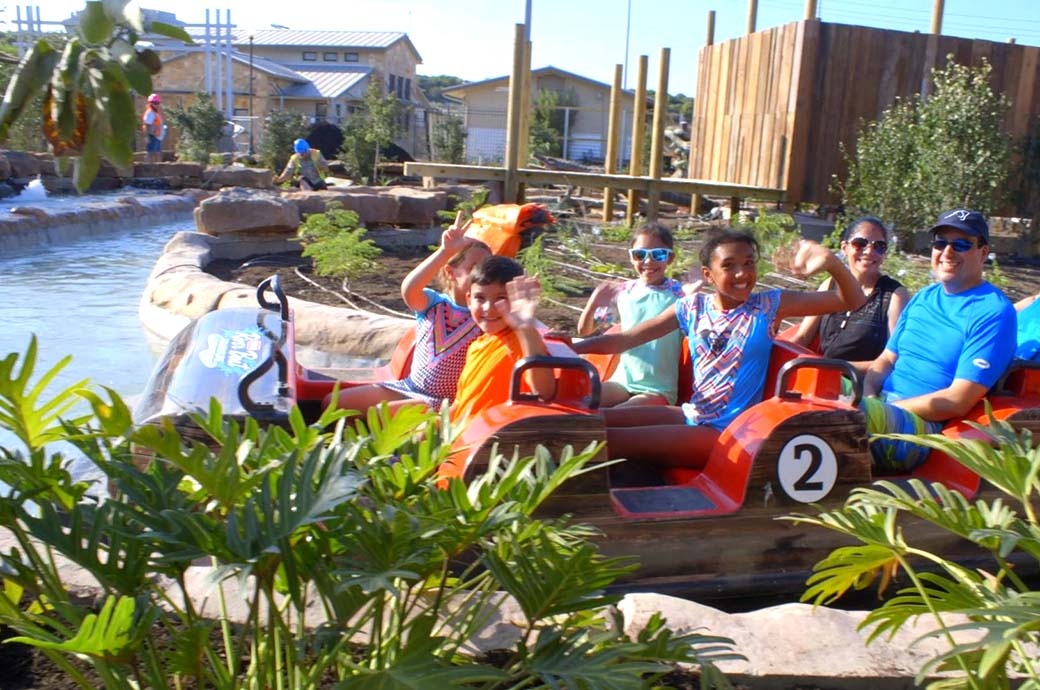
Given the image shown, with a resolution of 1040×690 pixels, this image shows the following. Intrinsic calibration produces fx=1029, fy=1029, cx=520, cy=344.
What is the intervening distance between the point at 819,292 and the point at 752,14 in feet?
32.2

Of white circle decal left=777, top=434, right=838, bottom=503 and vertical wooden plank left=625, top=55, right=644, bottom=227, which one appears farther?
vertical wooden plank left=625, top=55, right=644, bottom=227

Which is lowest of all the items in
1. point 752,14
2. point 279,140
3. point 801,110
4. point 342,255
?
point 342,255

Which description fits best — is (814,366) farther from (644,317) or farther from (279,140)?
(279,140)

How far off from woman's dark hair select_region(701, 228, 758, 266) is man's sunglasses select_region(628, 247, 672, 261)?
59 centimetres

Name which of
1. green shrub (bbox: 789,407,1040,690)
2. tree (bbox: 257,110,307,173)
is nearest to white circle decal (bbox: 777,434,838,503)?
green shrub (bbox: 789,407,1040,690)

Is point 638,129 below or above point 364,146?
above

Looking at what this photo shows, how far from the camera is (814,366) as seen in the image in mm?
2865

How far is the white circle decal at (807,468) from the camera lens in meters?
2.87

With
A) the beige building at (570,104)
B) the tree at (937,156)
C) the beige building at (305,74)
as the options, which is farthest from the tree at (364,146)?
the beige building at (570,104)

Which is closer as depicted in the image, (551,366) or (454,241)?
(551,366)

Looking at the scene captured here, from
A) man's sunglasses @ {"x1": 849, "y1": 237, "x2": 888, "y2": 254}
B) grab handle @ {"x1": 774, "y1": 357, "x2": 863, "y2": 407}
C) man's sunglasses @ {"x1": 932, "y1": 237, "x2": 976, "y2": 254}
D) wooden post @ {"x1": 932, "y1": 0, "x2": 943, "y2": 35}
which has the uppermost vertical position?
wooden post @ {"x1": 932, "y1": 0, "x2": 943, "y2": 35}

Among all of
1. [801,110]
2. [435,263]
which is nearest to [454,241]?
[435,263]

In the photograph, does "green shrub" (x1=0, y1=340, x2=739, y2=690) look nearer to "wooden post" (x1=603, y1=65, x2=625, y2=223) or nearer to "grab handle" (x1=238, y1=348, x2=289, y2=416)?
"grab handle" (x1=238, y1=348, x2=289, y2=416)

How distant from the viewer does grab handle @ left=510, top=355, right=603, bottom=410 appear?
2699mm
